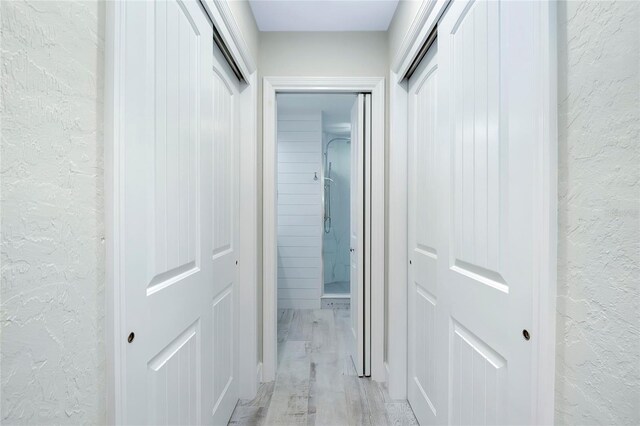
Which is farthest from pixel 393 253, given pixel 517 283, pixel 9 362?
pixel 9 362

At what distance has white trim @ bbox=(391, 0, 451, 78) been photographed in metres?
1.48

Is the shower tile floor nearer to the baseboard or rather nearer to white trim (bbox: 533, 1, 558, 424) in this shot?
the baseboard

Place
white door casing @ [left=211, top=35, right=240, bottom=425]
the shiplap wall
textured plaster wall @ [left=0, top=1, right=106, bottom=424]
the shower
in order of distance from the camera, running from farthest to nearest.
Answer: the shower < the shiplap wall < white door casing @ [left=211, top=35, right=240, bottom=425] < textured plaster wall @ [left=0, top=1, right=106, bottom=424]

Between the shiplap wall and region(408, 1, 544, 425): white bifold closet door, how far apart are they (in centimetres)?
235

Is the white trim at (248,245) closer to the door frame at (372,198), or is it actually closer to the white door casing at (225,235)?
the white door casing at (225,235)

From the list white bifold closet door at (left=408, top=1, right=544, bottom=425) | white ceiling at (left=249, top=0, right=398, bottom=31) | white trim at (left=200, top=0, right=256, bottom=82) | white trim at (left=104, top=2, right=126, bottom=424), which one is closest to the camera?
white trim at (left=104, top=2, right=126, bottom=424)

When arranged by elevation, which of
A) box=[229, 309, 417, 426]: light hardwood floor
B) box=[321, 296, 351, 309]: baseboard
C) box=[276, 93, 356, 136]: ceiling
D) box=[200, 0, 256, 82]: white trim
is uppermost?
box=[276, 93, 356, 136]: ceiling

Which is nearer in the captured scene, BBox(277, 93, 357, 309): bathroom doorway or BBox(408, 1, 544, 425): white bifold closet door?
BBox(408, 1, 544, 425): white bifold closet door

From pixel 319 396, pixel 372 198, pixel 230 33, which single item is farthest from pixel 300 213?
pixel 230 33

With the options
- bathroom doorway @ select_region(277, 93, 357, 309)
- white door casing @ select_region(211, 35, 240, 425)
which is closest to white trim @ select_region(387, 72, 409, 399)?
white door casing @ select_region(211, 35, 240, 425)

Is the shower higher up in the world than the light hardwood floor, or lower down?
higher up

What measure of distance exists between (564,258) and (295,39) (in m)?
2.17

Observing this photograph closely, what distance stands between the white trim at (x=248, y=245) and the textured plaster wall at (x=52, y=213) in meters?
1.35

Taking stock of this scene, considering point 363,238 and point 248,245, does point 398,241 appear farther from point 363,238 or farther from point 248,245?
point 248,245
